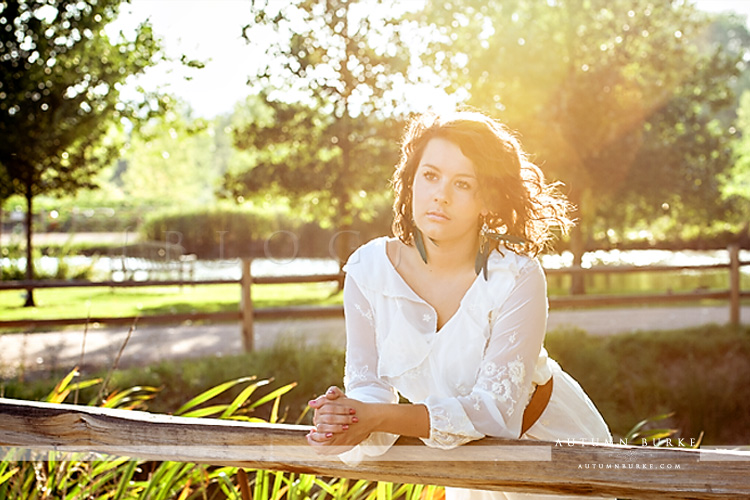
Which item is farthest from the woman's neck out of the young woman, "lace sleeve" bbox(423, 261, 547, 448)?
"lace sleeve" bbox(423, 261, 547, 448)

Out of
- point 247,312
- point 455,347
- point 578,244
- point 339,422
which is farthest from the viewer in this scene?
point 578,244

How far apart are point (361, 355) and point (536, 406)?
0.50 meters

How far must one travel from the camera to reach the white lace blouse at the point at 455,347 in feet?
6.03

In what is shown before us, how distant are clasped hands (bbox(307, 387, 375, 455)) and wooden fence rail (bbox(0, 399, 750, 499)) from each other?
0.25 ft

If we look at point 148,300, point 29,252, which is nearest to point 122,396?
point 29,252

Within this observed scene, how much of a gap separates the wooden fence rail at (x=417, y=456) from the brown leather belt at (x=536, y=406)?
34cm

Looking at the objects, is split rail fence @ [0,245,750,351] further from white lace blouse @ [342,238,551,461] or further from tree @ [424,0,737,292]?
white lace blouse @ [342,238,551,461]

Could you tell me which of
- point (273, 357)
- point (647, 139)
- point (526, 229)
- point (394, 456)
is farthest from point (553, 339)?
point (647, 139)

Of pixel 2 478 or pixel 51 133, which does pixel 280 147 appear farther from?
pixel 2 478

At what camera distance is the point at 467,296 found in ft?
6.77

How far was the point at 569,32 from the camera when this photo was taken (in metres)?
12.4

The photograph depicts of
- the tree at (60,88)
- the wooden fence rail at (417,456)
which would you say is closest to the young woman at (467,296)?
the wooden fence rail at (417,456)

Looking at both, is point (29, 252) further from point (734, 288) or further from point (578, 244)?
point (734, 288)

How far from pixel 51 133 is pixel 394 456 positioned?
9.52m
